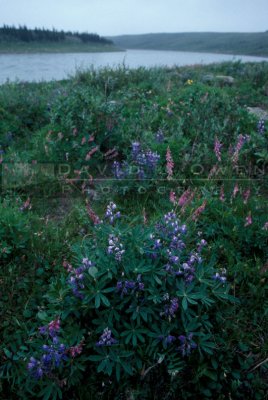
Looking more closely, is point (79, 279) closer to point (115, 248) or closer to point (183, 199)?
point (115, 248)

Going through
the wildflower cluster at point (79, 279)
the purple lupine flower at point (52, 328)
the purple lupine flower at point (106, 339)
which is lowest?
the purple lupine flower at point (106, 339)

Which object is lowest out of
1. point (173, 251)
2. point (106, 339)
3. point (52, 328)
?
point (106, 339)

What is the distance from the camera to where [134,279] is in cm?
277

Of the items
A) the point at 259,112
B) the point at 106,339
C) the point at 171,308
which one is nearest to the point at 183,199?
the point at 171,308

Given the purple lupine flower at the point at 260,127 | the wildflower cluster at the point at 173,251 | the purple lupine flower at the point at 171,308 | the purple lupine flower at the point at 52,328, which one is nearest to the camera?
the purple lupine flower at the point at 52,328

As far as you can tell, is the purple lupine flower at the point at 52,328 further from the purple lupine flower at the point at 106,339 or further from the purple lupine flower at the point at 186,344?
the purple lupine flower at the point at 186,344

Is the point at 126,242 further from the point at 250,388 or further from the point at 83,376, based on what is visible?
the point at 250,388

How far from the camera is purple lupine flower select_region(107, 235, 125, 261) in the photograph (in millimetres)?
2721

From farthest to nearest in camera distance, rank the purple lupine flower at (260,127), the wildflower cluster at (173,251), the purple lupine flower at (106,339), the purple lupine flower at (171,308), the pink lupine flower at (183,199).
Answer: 1. the purple lupine flower at (260,127)
2. the pink lupine flower at (183,199)
3. the wildflower cluster at (173,251)
4. the purple lupine flower at (171,308)
5. the purple lupine flower at (106,339)

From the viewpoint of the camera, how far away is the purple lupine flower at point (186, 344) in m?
2.62

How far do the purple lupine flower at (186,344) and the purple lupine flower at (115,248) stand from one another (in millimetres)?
711

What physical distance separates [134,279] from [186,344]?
59 cm

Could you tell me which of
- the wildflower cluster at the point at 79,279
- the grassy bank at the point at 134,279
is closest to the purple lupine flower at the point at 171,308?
the grassy bank at the point at 134,279

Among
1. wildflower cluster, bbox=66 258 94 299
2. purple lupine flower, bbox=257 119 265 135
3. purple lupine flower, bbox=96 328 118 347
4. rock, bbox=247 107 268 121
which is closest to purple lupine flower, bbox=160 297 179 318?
purple lupine flower, bbox=96 328 118 347
